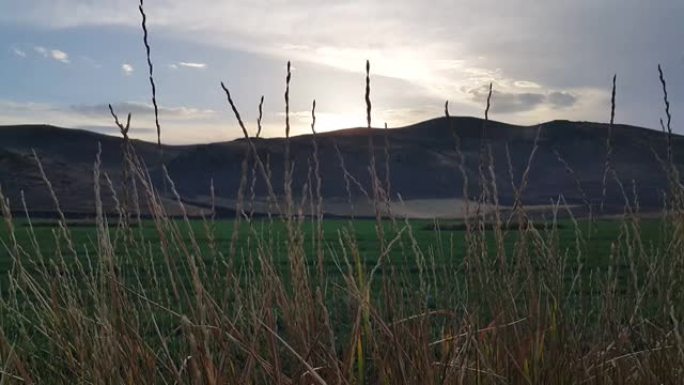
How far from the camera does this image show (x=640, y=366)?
7.16 feet

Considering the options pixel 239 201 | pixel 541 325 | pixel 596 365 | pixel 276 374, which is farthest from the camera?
pixel 541 325

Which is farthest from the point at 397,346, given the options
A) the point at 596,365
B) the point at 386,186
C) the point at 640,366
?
the point at 640,366

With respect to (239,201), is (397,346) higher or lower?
lower

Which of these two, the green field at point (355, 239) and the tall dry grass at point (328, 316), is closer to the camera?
the tall dry grass at point (328, 316)

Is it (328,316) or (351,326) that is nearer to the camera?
(328,316)

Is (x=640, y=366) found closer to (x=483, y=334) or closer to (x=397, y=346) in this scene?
(x=483, y=334)

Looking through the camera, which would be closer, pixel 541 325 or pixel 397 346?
pixel 397 346

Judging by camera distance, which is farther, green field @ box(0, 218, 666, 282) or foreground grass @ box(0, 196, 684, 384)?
green field @ box(0, 218, 666, 282)

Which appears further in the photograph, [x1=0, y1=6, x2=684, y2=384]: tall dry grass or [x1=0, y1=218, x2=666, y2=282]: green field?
[x1=0, y1=218, x2=666, y2=282]: green field

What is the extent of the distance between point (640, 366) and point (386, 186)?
0.87 meters

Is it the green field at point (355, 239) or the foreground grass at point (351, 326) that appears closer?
the foreground grass at point (351, 326)

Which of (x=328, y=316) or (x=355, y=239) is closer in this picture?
(x=328, y=316)

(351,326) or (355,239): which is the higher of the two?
(355,239)

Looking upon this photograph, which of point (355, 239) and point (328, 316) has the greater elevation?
point (355, 239)
